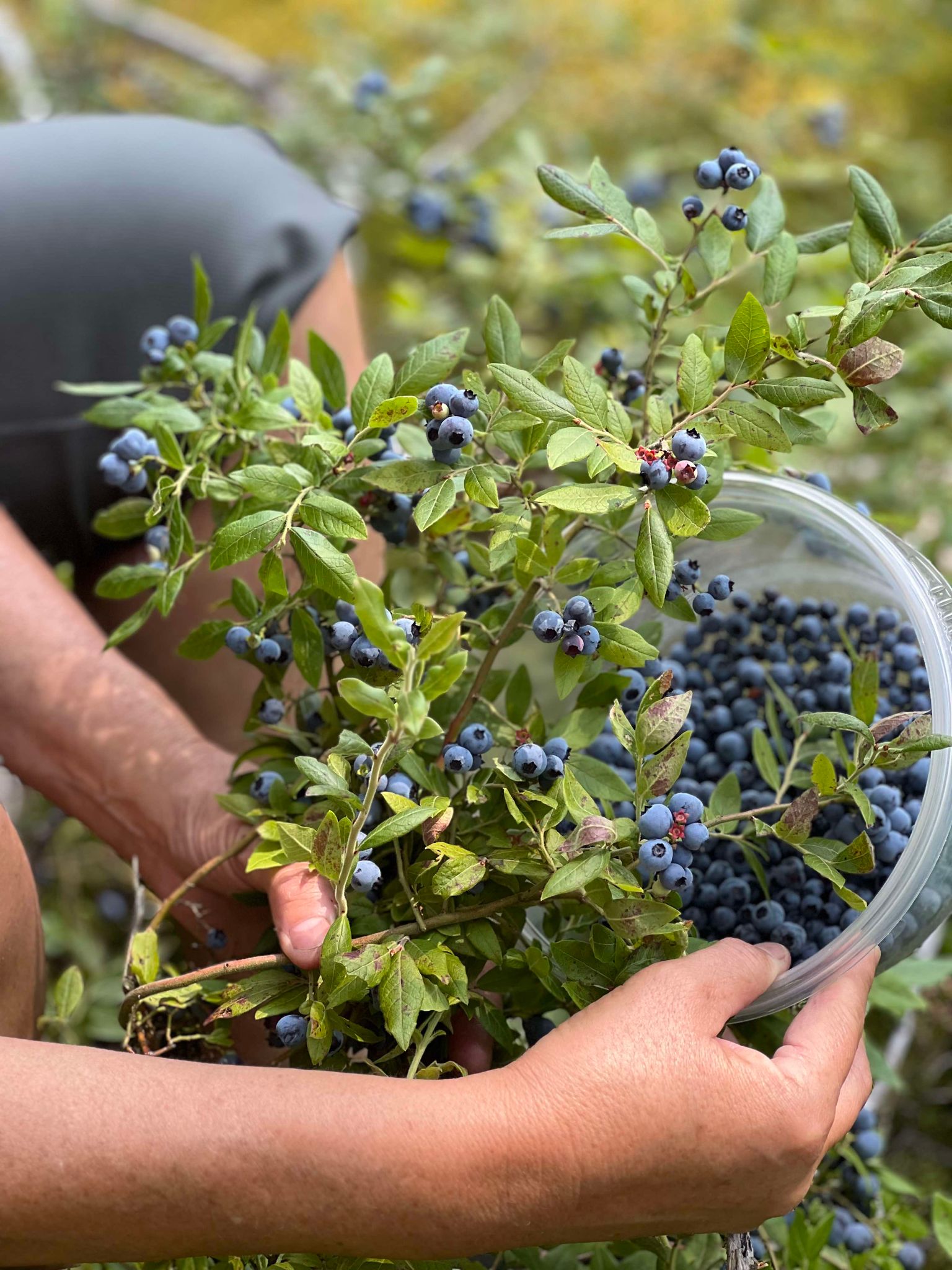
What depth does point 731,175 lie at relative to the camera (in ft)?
2.50

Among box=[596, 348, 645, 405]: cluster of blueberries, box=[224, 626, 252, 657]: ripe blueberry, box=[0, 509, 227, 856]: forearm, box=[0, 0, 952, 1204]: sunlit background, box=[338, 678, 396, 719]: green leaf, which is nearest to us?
box=[338, 678, 396, 719]: green leaf

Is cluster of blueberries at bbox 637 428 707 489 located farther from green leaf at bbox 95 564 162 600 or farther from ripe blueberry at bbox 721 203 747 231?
green leaf at bbox 95 564 162 600

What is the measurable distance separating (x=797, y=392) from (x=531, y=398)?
15cm

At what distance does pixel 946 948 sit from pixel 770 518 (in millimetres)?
689

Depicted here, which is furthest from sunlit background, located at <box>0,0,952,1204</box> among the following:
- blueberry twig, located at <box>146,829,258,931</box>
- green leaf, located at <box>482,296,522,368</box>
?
blueberry twig, located at <box>146,829,258,931</box>

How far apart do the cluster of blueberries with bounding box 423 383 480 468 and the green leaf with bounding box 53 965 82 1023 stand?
1.66ft

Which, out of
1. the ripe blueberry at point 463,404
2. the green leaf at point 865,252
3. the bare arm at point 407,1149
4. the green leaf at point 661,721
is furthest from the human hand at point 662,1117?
the green leaf at point 865,252

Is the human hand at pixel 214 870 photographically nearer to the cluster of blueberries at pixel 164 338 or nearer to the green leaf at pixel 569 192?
the cluster of blueberries at pixel 164 338

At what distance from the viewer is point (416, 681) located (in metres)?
0.60

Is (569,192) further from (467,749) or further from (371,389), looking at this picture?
(467,749)

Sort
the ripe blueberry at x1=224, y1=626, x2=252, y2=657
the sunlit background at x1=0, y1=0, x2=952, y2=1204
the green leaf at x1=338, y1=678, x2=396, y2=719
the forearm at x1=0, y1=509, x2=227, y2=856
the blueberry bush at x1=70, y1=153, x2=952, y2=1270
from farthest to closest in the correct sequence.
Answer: the sunlit background at x1=0, y1=0, x2=952, y2=1204 < the forearm at x1=0, y1=509, x2=227, y2=856 < the ripe blueberry at x1=224, y1=626, x2=252, y2=657 < the blueberry bush at x1=70, y1=153, x2=952, y2=1270 < the green leaf at x1=338, y1=678, x2=396, y2=719

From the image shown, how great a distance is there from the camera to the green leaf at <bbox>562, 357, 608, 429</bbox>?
0.65 metres

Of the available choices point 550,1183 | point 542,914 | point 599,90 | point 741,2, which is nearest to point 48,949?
point 542,914

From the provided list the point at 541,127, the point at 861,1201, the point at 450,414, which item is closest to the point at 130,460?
the point at 450,414
